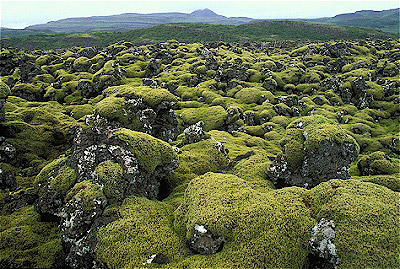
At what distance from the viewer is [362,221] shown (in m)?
6.16

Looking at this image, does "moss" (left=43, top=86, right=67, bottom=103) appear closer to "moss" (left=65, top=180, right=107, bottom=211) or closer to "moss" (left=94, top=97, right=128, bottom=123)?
"moss" (left=94, top=97, right=128, bottom=123)

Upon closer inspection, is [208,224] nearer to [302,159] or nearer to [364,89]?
[302,159]

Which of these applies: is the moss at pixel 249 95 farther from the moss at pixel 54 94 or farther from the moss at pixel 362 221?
the moss at pixel 362 221

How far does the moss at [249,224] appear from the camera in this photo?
6270 mm

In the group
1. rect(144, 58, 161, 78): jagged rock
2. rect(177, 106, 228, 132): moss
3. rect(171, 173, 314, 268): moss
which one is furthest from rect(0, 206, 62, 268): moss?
rect(144, 58, 161, 78): jagged rock

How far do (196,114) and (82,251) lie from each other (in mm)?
19333

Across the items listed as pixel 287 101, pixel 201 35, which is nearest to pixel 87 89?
pixel 287 101

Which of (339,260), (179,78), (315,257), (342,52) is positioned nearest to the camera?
(339,260)

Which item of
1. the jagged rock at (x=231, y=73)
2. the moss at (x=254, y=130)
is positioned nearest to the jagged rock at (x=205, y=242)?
the moss at (x=254, y=130)

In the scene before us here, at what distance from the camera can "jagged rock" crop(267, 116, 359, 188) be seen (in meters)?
10.2

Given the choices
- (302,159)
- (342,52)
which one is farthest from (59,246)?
(342,52)

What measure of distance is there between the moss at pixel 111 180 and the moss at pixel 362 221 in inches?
258

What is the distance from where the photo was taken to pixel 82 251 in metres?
7.20

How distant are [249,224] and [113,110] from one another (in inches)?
447
